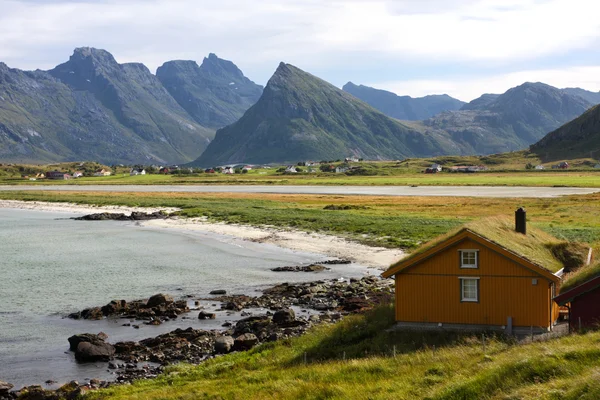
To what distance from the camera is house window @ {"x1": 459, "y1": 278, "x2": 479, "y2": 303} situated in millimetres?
33500

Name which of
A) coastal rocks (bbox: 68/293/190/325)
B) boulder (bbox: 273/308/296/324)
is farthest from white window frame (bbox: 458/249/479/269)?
coastal rocks (bbox: 68/293/190/325)

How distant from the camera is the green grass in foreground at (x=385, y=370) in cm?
2134

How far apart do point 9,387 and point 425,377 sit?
1848cm

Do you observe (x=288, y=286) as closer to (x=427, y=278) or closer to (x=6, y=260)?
(x=427, y=278)

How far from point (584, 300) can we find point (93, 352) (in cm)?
2412

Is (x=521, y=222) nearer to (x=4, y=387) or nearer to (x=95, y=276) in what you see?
(x=4, y=387)

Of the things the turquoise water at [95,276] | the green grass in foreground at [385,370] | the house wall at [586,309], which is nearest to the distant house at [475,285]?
the house wall at [586,309]

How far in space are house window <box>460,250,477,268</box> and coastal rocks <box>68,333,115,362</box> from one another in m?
18.7

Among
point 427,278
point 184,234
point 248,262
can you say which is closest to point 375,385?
point 427,278

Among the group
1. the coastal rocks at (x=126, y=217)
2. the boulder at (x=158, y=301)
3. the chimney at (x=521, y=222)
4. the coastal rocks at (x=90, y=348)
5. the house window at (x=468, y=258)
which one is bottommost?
the coastal rocks at (x=90, y=348)

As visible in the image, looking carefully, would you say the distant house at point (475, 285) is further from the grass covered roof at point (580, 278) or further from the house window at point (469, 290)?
the grass covered roof at point (580, 278)

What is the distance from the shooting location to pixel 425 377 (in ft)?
79.5

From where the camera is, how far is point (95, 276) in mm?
61688

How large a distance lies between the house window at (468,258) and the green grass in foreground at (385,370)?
12.0 ft
